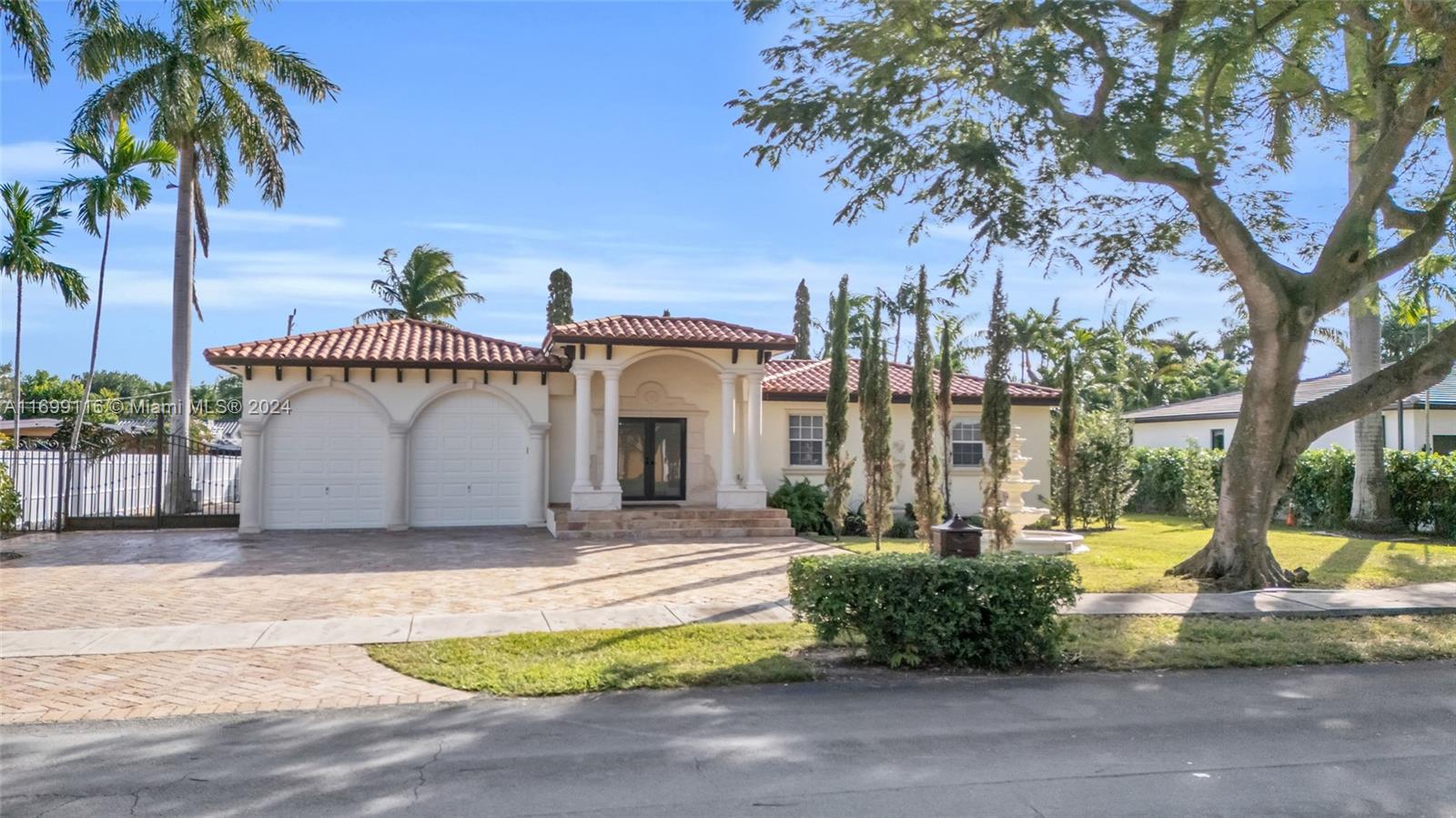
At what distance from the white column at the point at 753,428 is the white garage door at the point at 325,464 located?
7612mm

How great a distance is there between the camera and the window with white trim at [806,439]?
74.7 ft

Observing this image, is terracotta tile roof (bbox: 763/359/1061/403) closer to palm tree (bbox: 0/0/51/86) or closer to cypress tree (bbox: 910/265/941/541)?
cypress tree (bbox: 910/265/941/541)

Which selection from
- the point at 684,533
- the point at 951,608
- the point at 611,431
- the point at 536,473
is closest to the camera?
the point at 951,608

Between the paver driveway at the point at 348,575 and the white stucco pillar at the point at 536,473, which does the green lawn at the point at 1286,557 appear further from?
the white stucco pillar at the point at 536,473

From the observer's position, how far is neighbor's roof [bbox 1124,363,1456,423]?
87.2 ft

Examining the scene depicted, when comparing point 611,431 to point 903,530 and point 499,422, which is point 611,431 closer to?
point 499,422

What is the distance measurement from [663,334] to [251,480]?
8790 millimetres

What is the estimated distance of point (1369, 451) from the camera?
20.6 m

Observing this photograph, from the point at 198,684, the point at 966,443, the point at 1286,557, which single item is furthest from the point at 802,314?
the point at 198,684

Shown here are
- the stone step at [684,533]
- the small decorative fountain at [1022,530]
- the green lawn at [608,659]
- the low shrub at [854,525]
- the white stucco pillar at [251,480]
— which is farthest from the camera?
the low shrub at [854,525]

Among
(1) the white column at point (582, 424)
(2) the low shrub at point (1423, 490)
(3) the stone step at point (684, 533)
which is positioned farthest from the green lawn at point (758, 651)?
(2) the low shrub at point (1423, 490)

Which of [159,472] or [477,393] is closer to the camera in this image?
[159,472]

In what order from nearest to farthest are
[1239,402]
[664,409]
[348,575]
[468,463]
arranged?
[348,575] < [468,463] < [664,409] < [1239,402]

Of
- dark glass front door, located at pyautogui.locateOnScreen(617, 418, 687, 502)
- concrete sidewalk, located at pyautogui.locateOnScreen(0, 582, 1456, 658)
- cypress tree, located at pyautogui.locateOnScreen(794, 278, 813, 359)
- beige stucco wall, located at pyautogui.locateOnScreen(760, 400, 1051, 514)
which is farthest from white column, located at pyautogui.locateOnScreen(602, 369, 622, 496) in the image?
cypress tree, located at pyautogui.locateOnScreen(794, 278, 813, 359)
